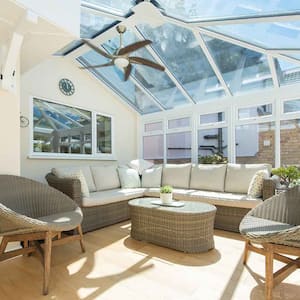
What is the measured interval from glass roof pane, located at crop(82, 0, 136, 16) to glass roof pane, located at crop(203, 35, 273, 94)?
122 centimetres

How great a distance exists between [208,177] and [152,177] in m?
1.12

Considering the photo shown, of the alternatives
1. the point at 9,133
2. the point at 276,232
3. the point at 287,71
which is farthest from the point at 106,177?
the point at 287,71

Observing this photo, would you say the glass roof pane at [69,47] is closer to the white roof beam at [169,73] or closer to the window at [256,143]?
the white roof beam at [169,73]

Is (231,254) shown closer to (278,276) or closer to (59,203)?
(278,276)

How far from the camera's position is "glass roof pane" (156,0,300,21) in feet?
8.55

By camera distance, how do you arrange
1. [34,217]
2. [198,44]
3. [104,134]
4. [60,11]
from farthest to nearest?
[104,134] < [198,44] < [34,217] < [60,11]

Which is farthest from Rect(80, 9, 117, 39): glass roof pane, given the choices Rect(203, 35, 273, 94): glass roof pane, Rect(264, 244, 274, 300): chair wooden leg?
Rect(264, 244, 274, 300): chair wooden leg

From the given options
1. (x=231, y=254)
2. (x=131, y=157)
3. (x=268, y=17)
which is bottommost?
(x=231, y=254)

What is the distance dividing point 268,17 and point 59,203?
3.22 metres

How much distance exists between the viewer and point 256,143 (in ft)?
14.3

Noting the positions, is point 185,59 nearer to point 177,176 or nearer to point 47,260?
point 177,176

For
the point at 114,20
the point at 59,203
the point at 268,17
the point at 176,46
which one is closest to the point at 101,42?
the point at 114,20

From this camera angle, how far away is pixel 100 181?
421 cm

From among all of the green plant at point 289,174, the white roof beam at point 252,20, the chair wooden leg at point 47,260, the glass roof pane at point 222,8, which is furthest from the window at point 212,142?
the chair wooden leg at point 47,260
